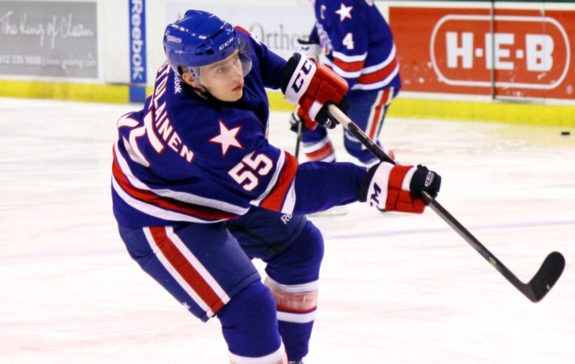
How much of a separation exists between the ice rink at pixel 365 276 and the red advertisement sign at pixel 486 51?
0.87 meters

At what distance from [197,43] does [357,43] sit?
133 inches

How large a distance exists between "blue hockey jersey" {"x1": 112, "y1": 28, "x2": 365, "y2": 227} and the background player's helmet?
0.07 meters

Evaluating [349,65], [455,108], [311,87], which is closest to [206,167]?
[311,87]

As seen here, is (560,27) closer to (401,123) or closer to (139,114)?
(401,123)

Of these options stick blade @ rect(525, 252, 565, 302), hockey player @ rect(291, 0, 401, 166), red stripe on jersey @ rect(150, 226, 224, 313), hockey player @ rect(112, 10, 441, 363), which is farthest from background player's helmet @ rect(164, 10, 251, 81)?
hockey player @ rect(291, 0, 401, 166)

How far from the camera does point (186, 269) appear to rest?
123 inches

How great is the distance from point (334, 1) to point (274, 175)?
333cm

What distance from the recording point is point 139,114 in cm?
318

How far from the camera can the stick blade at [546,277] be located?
3.27 m

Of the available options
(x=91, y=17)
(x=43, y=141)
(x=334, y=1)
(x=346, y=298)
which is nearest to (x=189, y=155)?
(x=346, y=298)

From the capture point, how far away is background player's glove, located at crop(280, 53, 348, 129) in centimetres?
348

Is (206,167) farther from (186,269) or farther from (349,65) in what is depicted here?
(349,65)

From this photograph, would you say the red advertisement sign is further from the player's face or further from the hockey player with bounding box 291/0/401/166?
the player's face

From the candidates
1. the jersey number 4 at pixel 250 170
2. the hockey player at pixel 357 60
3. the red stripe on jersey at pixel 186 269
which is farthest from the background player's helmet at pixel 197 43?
the hockey player at pixel 357 60
